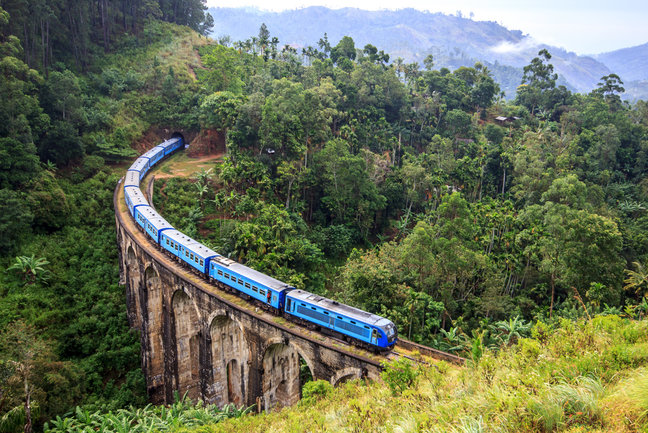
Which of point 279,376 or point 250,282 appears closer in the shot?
point 250,282

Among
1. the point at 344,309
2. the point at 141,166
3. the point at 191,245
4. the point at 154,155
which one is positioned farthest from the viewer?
the point at 154,155

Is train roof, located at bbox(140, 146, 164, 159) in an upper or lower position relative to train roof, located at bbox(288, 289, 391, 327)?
upper

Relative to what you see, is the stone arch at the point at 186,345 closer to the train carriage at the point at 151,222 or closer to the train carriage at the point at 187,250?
the train carriage at the point at 187,250

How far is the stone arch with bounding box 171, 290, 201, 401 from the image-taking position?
27344 mm

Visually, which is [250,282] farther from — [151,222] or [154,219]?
[154,219]

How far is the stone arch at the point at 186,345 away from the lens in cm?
2734

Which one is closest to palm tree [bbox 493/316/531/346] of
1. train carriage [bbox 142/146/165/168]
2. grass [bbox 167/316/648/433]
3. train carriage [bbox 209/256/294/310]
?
grass [bbox 167/316/648/433]

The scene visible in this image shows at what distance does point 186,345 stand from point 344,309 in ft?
49.1

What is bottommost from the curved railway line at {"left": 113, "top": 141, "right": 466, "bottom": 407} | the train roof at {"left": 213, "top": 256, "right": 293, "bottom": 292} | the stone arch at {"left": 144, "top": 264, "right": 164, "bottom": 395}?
the stone arch at {"left": 144, "top": 264, "right": 164, "bottom": 395}

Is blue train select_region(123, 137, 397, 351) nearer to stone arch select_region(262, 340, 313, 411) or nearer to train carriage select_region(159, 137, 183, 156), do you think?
stone arch select_region(262, 340, 313, 411)

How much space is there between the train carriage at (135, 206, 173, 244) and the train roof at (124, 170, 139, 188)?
27.4 feet

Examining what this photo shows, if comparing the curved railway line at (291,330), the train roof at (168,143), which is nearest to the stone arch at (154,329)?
the curved railway line at (291,330)

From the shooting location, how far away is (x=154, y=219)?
100.0ft

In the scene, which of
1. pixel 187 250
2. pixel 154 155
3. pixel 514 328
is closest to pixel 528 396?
pixel 514 328
